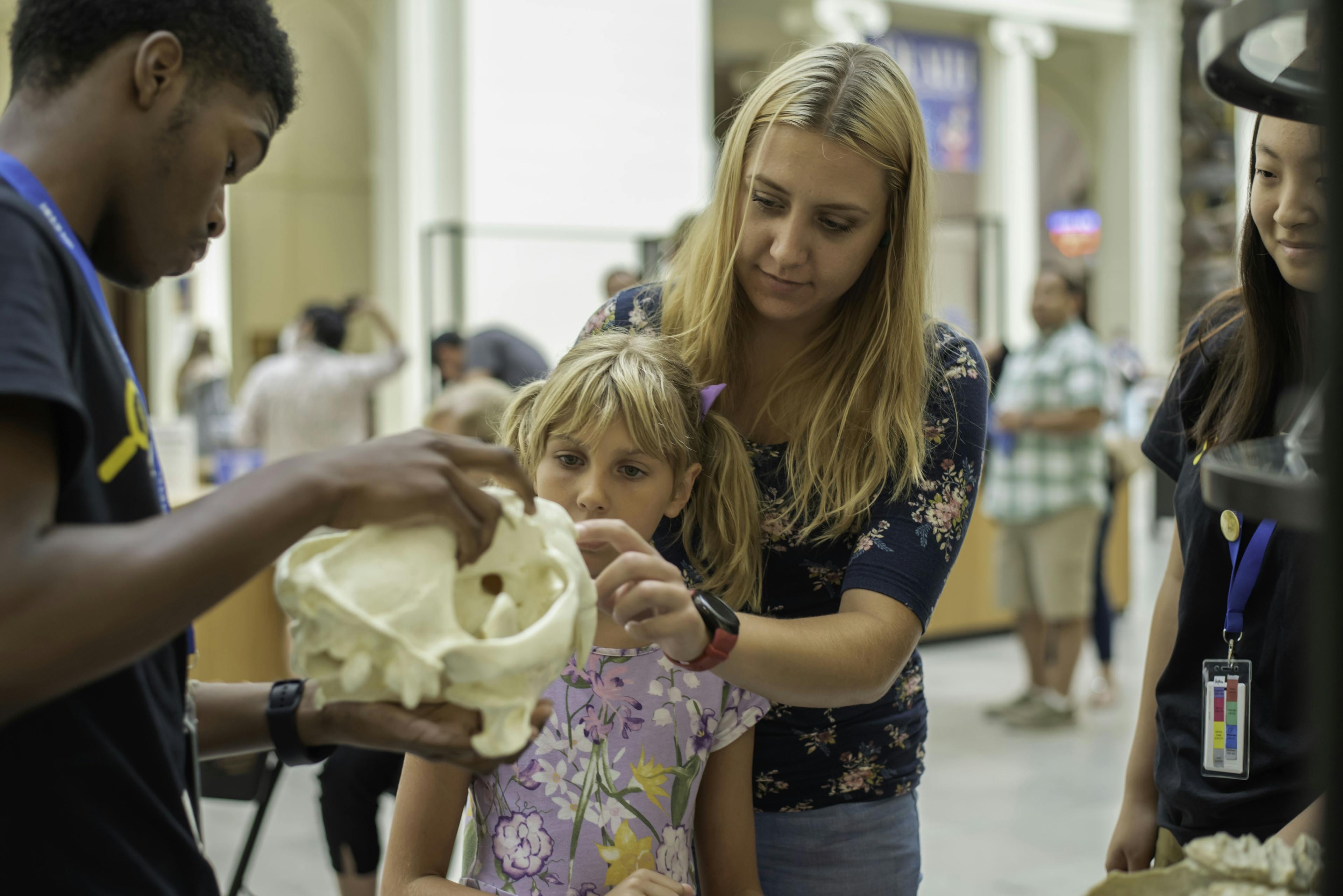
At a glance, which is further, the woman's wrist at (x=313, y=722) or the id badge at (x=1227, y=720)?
the id badge at (x=1227, y=720)

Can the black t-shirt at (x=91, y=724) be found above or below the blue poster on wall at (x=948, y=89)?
below

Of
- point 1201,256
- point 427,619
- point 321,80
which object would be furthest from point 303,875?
point 321,80

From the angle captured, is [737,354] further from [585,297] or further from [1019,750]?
[585,297]

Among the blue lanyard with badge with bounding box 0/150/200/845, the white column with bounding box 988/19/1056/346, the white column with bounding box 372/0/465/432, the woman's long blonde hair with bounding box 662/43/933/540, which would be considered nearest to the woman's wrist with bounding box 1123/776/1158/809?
the woman's long blonde hair with bounding box 662/43/933/540

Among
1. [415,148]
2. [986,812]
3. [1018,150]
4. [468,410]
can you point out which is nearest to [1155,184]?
[1018,150]

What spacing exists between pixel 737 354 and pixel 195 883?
1.03m

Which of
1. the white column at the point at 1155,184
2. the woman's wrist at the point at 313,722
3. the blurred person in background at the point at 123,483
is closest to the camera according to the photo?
the blurred person in background at the point at 123,483

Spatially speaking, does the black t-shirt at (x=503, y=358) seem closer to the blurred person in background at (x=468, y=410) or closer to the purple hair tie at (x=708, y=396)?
the blurred person in background at (x=468, y=410)

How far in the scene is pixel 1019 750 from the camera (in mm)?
5121

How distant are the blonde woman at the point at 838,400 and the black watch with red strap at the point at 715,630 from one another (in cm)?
21

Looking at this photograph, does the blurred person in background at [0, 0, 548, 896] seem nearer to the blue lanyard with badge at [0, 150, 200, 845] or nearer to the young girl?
the blue lanyard with badge at [0, 150, 200, 845]

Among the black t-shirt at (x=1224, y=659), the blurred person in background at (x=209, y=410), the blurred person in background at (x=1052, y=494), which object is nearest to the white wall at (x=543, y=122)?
the blurred person in background at (x=209, y=410)

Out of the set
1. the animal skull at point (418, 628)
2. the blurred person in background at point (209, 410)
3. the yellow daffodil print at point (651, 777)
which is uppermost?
the animal skull at point (418, 628)

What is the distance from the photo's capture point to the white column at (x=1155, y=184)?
52.1ft
